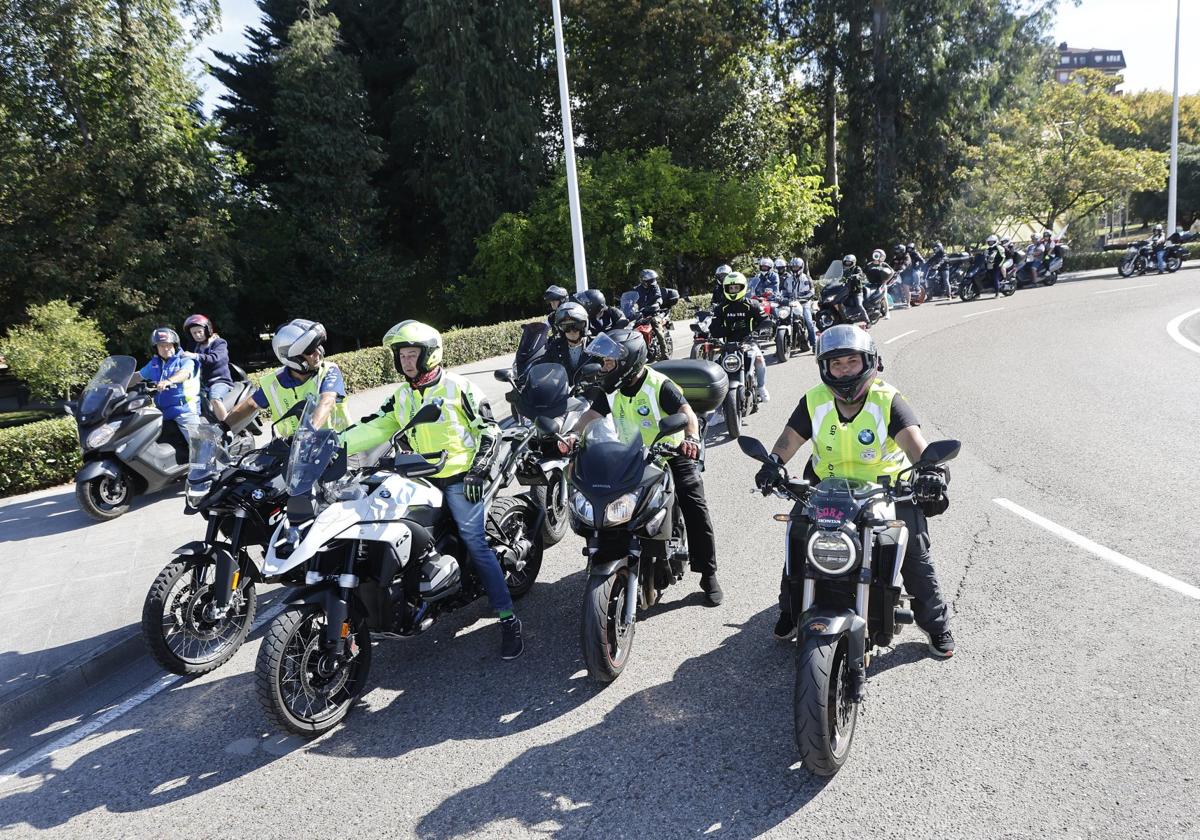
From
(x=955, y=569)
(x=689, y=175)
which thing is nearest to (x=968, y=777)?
(x=955, y=569)

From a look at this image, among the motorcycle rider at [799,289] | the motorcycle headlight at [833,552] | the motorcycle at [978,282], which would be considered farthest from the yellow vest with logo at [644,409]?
the motorcycle at [978,282]

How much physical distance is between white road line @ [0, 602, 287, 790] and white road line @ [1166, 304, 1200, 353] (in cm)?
1517

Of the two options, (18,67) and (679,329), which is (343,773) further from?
(18,67)

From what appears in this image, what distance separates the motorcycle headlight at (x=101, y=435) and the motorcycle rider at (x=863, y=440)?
23.0ft

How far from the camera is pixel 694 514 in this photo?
5.38 m

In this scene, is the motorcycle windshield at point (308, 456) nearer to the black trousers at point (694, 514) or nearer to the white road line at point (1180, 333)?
the black trousers at point (694, 514)

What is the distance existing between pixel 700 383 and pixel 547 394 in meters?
1.33

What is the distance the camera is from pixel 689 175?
30531mm

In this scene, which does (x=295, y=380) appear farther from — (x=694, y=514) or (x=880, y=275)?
(x=880, y=275)

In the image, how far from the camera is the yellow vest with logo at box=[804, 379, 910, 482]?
419 cm

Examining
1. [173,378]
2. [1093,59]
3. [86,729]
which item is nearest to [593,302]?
[173,378]

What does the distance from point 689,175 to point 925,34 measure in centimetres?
1339

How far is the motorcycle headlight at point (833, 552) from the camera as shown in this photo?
3.55 m

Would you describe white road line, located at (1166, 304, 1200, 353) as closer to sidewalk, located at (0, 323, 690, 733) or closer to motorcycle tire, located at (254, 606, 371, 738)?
motorcycle tire, located at (254, 606, 371, 738)
